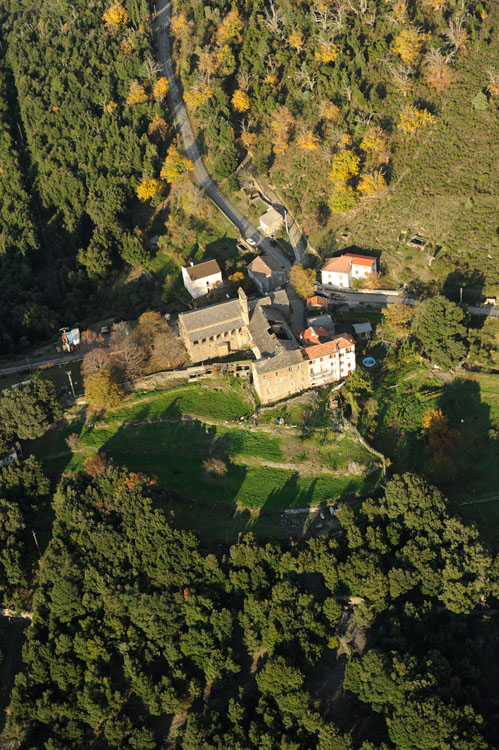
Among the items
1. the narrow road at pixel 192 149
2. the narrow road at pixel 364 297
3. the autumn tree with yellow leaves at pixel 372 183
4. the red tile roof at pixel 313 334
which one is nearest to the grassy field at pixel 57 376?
the red tile roof at pixel 313 334

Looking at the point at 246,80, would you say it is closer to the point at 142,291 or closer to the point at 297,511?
the point at 142,291

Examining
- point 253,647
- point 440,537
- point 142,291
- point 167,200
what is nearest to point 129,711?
point 253,647

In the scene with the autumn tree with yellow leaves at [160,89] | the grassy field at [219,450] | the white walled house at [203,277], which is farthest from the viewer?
the autumn tree with yellow leaves at [160,89]

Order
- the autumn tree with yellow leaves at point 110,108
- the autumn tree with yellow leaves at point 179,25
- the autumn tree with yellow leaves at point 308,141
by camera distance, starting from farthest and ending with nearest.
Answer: the autumn tree with yellow leaves at point 179,25 < the autumn tree with yellow leaves at point 110,108 < the autumn tree with yellow leaves at point 308,141

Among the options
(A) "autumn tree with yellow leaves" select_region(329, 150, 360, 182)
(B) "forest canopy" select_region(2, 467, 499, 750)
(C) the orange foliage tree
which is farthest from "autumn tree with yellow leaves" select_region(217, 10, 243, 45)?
(B) "forest canopy" select_region(2, 467, 499, 750)

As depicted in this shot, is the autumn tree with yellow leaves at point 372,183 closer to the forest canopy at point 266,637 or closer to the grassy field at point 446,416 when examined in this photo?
the grassy field at point 446,416

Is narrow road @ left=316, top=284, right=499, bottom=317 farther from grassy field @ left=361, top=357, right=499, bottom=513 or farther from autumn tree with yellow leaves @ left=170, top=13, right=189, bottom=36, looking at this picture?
autumn tree with yellow leaves @ left=170, top=13, right=189, bottom=36

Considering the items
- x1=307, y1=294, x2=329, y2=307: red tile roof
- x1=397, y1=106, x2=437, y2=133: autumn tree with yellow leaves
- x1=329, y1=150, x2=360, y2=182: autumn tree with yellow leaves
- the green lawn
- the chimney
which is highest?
x1=397, y1=106, x2=437, y2=133: autumn tree with yellow leaves
